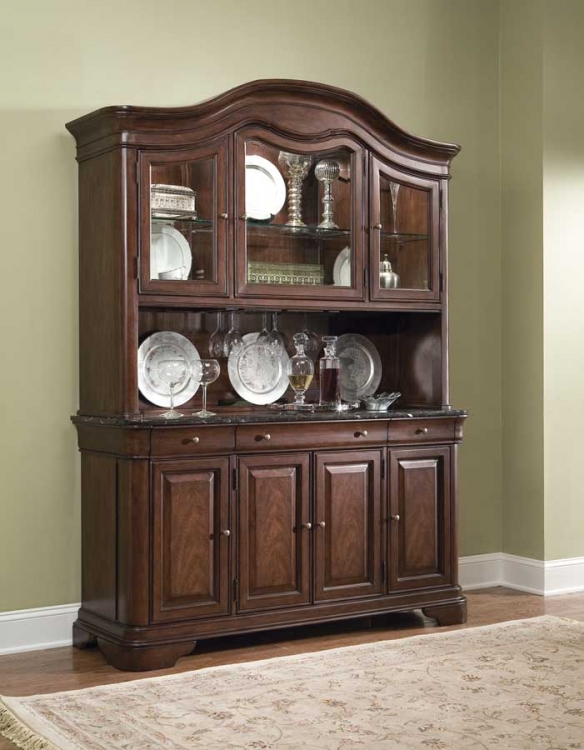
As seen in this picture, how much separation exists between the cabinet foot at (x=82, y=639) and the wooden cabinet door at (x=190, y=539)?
385 mm

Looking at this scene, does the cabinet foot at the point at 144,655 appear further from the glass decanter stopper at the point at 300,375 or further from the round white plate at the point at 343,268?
the round white plate at the point at 343,268

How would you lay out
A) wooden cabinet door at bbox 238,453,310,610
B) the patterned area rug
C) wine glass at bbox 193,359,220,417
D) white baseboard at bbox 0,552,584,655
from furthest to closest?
white baseboard at bbox 0,552,584,655 < wine glass at bbox 193,359,220,417 < wooden cabinet door at bbox 238,453,310,610 < the patterned area rug

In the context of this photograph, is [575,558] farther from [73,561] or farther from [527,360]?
[73,561]

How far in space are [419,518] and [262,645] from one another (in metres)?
0.85

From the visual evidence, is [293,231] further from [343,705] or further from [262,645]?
[343,705]

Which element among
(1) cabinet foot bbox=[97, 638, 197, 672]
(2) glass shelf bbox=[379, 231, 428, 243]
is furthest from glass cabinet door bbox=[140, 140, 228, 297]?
(1) cabinet foot bbox=[97, 638, 197, 672]

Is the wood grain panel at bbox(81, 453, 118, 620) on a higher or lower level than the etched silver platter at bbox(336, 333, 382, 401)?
lower

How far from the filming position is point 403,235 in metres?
4.51

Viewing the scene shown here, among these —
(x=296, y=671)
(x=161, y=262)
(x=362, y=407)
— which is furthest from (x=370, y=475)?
(x=161, y=262)

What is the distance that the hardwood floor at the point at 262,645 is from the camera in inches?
145

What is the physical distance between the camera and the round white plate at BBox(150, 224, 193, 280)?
13.0ft

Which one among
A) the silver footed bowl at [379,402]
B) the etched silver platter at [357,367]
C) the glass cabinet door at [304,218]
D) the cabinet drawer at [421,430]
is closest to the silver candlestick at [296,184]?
the glass cabinet door at [304,218]

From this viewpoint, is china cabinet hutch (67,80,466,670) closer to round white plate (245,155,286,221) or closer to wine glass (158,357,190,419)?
round white plate (245,155,286,221)

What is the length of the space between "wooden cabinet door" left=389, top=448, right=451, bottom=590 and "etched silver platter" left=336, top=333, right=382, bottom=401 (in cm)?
45
